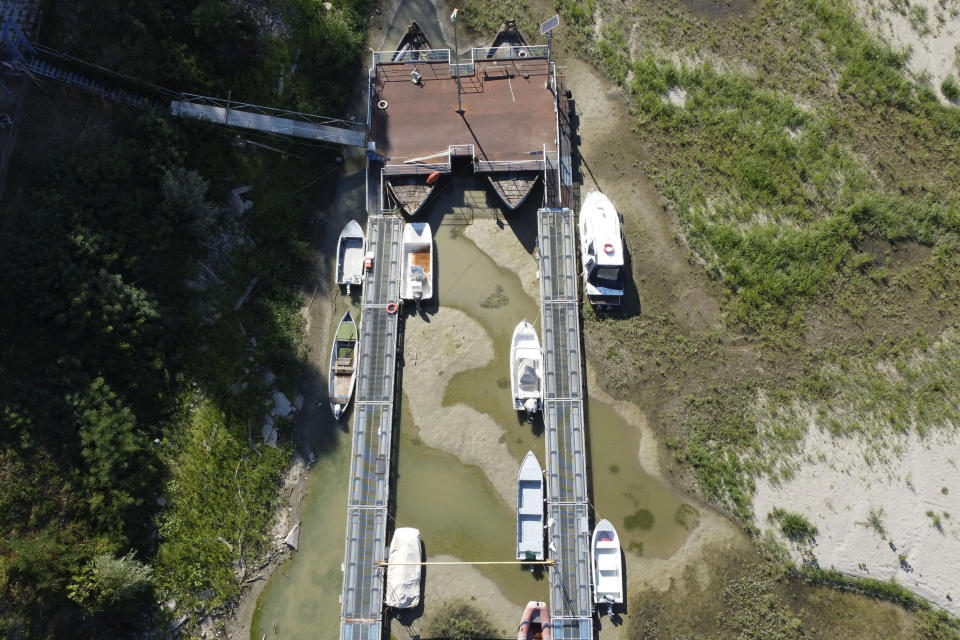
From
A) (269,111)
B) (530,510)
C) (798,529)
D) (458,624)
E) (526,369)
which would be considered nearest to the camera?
(458,624)

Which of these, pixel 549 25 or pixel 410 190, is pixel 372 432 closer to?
pixel 410 190

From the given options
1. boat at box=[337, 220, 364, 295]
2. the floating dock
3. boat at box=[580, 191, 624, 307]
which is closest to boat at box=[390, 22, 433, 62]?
the floating dock

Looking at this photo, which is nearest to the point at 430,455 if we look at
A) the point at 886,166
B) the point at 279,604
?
the point at 279,604

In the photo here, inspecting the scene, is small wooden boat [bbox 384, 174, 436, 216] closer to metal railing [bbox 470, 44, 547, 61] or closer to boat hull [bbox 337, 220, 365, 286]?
boat hull [bbox 337, 220, 365, 286]

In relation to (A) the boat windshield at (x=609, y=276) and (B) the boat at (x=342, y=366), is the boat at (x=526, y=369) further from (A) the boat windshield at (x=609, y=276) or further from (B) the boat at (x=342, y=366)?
(B) the boat at (x=342, y=366)

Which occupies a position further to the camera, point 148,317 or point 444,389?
point 444,389

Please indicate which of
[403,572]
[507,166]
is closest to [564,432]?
[403,572]

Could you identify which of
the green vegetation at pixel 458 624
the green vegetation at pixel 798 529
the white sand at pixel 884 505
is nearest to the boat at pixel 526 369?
the green vegetation at pixel 458 624
